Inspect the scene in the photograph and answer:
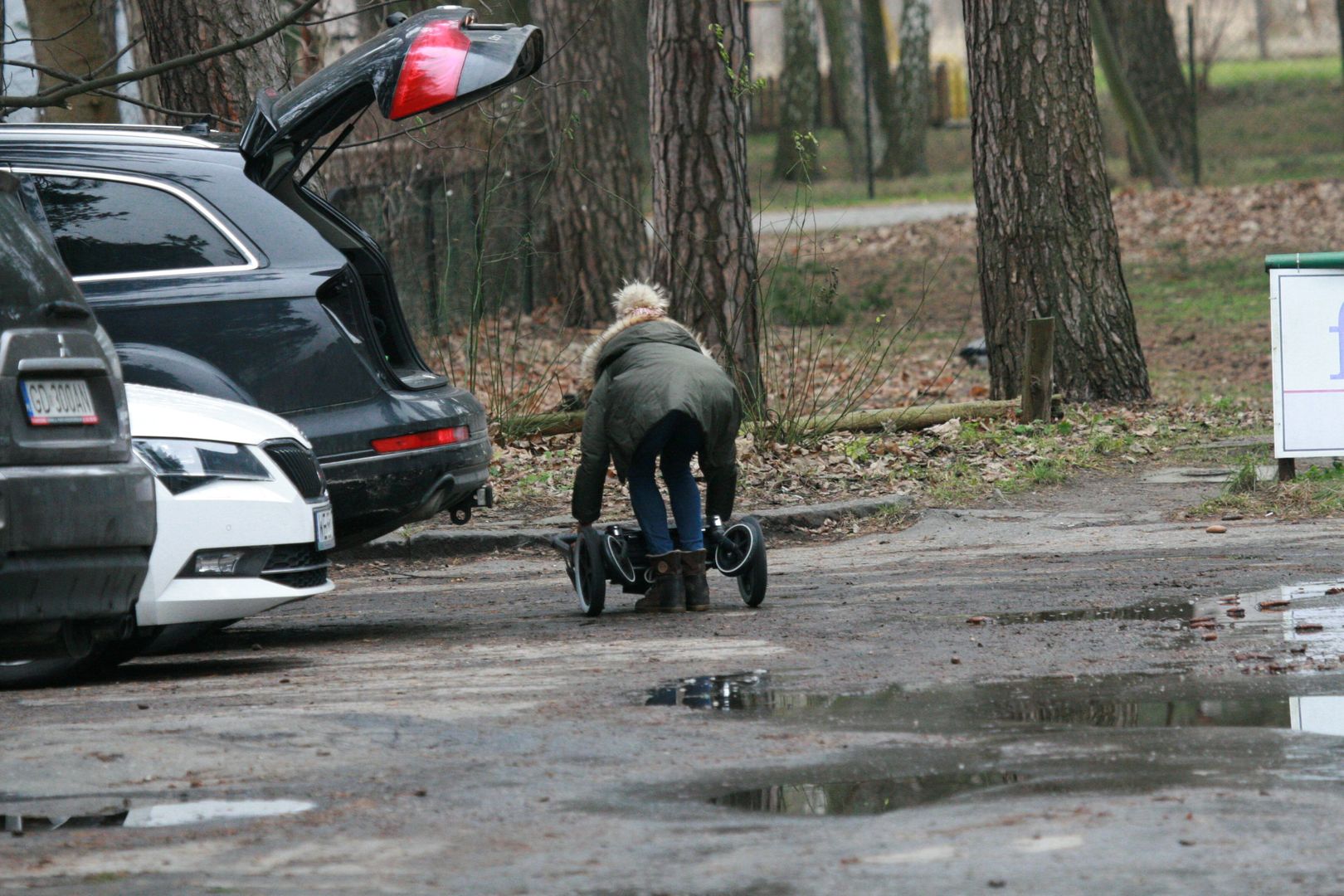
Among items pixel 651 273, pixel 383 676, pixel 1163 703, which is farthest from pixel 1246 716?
pixel 651 273

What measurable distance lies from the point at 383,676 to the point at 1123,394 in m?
8.56

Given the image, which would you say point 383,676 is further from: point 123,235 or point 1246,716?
point 1246,716

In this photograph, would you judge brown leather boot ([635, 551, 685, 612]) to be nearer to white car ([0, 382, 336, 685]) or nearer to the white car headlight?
white car ([0, 382, 336, 685])

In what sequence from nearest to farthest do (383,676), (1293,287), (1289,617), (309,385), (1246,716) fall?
(1246,716), (383,676), (1289,617), (309,385), (1293,287)

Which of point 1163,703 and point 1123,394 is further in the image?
point 1123,394

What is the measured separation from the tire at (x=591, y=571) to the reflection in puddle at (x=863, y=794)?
3.29 metres

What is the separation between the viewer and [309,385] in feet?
25.9

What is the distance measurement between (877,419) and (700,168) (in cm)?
212

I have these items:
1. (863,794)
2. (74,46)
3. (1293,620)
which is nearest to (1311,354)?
(1293,620)

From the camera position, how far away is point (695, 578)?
843 centimetres

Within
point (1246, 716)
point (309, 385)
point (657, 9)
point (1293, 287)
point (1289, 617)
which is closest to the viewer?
point (1246, 716)

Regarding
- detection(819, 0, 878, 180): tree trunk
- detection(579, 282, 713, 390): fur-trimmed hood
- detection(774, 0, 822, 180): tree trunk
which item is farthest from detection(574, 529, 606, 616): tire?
detection(774, 0, 822, 180): tree trunk

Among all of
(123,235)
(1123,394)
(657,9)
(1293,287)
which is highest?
(657,9)

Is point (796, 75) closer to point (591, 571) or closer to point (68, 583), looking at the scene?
point (591, 571)
